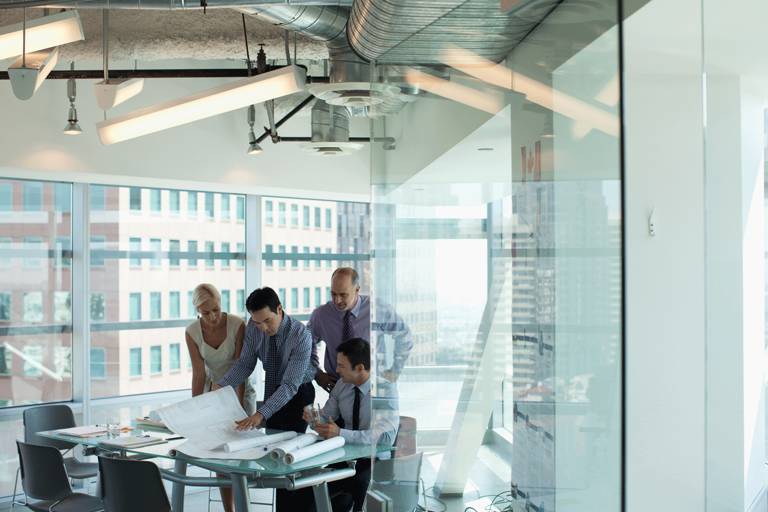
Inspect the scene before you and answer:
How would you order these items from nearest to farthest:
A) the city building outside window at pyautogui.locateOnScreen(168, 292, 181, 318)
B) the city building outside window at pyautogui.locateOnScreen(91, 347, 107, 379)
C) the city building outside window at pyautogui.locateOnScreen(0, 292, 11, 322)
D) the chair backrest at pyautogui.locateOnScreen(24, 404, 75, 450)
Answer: the chair backrest at pyautogui.locateOnScreen(24, 404, 75, 450)
the city building outside window at pyautogui.locateOnScreen(0, 292, 11, 322)
the city building outside window at pyautogui.locateOnScreen(91, 347, 107, 379)
the city building outside window at pyautogui.locateOnScreen(168, 292, 181, 318)

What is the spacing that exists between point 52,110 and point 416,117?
5336mm

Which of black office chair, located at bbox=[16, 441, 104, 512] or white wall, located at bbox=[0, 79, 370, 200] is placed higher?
white wall, located at bbox=[0, 79, 370, 200]

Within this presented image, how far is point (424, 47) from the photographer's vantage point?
9.05ft

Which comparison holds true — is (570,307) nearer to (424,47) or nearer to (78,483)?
(424,47)

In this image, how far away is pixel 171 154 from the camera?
26.5ft

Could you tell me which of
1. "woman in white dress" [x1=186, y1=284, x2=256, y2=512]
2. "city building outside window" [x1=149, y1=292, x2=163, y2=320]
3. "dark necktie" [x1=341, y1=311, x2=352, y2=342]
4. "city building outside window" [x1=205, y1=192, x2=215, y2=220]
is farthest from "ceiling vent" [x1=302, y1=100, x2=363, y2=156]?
"city building outside window" [x1=149, y1=292, x2=163, y2=320]

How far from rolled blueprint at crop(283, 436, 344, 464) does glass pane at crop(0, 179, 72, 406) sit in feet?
13.5

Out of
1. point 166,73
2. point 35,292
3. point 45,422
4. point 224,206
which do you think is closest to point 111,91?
point 166,73

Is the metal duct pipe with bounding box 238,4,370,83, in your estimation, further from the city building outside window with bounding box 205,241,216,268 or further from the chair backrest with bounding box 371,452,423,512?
the city building outside window with bounding box 205,241,216,268

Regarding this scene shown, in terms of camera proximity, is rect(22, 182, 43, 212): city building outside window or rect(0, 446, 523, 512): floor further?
rect(22, 182, 43, 212): city building outside window

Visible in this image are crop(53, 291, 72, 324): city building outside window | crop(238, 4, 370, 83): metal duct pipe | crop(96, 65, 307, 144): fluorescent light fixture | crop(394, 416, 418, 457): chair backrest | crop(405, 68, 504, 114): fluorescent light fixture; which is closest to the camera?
crop(405, 68, 504, 114): fluorescent light fixture

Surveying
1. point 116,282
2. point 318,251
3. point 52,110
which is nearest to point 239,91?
point 52,110

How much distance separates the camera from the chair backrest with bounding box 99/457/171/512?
14.3 feet

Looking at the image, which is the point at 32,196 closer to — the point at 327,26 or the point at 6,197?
the point at 6,197
